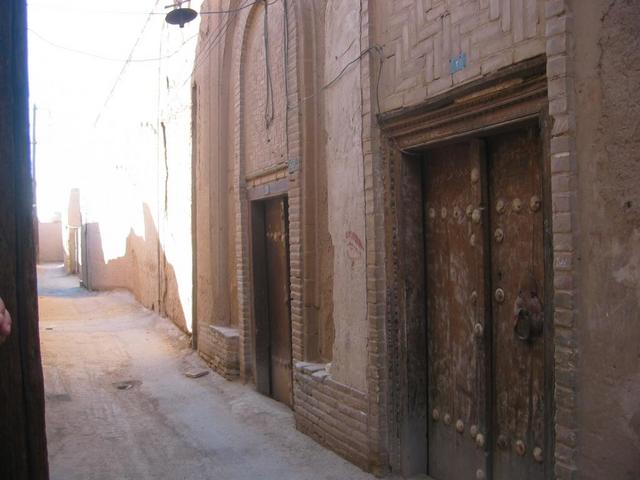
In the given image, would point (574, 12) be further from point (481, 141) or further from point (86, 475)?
point (86, 475)

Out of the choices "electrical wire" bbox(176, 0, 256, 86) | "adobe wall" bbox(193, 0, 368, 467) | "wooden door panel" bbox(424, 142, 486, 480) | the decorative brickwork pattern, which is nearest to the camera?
the decorative brickwork pattern

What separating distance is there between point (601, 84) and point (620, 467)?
157 cm

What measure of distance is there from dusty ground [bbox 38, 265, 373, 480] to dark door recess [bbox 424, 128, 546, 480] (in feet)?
2.89

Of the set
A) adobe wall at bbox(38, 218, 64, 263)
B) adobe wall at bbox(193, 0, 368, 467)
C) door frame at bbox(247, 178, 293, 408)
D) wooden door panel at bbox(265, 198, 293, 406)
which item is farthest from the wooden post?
adobe wall at bbox(38, 218, 64, 263)

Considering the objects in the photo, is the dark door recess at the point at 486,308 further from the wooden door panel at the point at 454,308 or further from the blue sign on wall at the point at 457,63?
the blue sign on wall at the point at 457,63

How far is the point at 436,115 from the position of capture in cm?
397

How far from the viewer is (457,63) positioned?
3.73 m

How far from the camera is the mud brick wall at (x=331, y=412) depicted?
4723mm

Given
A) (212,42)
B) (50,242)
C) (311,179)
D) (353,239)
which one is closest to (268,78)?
(311,179)

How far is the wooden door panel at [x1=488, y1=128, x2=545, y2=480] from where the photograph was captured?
3.55 m

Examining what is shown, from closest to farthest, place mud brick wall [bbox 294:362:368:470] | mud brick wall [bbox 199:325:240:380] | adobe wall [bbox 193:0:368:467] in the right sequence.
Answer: mud brick wall [bbox 294:362:368:470], adobe wall [bbox 193:0:368:467], mud brick wall [bbox 199:325:240:380]

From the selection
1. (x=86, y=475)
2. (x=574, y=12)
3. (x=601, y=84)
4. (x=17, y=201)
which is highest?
(x=574, y=12)

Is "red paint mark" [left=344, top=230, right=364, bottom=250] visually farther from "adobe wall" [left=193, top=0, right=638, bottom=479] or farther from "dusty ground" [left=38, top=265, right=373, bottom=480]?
"dusty ground" [left=38, top=265, right=373, bottom=480]

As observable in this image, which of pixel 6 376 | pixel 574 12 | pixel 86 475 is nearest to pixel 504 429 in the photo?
pixel 574 12
